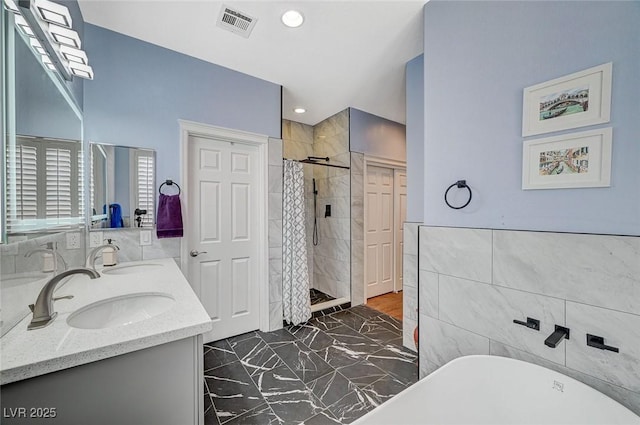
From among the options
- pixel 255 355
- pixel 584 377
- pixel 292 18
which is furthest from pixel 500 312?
pixel 292 18

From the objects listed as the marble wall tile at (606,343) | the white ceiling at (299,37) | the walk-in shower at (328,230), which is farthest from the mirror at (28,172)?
the marble wall tile at (606,343)

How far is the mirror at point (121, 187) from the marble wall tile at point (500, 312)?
2.32m

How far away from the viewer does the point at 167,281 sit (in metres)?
1.54

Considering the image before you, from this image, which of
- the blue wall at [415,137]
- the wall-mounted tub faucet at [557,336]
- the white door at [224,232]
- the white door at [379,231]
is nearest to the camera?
the wall-mounted tub faucet at [557,336]

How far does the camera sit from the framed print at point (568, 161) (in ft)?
3.62

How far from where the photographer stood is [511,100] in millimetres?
1376

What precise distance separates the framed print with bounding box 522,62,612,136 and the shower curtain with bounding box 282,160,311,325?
2099mm

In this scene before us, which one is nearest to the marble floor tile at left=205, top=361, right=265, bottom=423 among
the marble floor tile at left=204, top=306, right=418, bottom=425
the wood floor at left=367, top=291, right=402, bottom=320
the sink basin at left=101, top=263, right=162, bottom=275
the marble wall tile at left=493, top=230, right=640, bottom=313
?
the marble floor tile at left=204, top=306, right=418, bottom=425

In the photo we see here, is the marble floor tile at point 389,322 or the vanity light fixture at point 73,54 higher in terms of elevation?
the vanity light fixture at point 73,54

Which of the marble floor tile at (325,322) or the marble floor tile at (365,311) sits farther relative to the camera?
the marble floor tile at (365,311)

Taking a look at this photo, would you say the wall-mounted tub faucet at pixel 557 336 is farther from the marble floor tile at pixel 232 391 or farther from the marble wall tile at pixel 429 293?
the marble floor tile at pixel 232 391

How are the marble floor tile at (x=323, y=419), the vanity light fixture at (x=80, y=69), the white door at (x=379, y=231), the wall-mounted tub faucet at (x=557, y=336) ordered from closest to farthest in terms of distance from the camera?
the wall-mounted tub faucet at (x=557, y=336) → the vanity light fixture at (x=80, y=69) → the marble floor tile at (x=323, y=419) → the white door at (x=379, y=231)

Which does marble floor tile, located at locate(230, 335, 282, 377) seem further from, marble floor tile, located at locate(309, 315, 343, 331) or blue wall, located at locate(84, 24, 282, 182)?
blue wall, located at locate(84, 24, 282, 182)

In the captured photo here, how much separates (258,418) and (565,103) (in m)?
2.39
